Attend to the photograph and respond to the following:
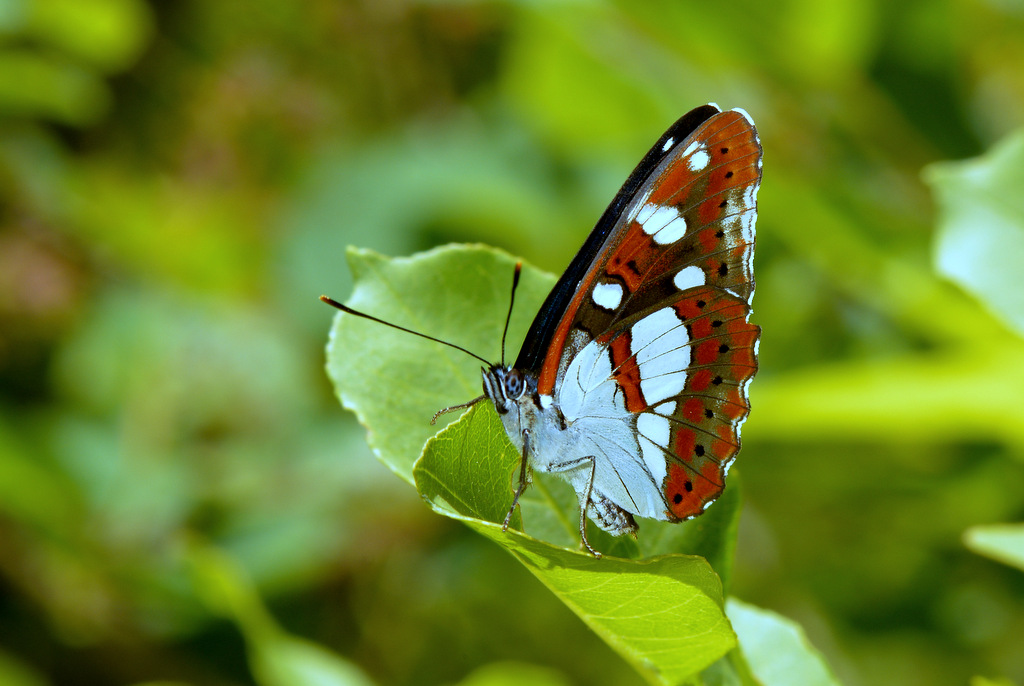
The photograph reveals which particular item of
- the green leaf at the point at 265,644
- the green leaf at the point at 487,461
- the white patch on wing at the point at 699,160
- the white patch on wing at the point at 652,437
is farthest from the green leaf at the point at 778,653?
the green leaf at the point at 265,644

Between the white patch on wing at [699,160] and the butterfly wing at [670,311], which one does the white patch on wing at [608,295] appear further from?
the white patch on wing at [699,160]

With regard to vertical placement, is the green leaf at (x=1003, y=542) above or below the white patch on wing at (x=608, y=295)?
below

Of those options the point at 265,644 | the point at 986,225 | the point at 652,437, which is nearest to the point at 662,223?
the point at 652,437

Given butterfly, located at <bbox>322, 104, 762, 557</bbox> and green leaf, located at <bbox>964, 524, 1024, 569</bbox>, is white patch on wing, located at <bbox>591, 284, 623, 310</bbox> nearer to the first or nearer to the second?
butterfly, located at <bbox>322, 104, 762, 557</bbox>

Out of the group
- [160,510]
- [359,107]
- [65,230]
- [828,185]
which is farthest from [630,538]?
[359,107]

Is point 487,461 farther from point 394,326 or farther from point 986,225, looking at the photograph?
point 986,225
